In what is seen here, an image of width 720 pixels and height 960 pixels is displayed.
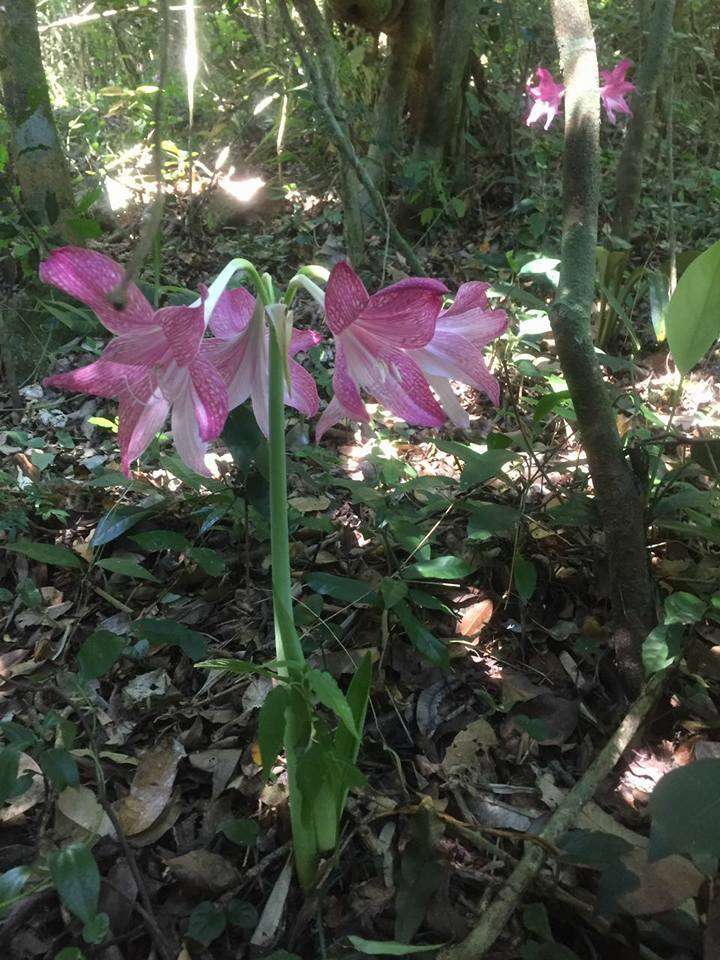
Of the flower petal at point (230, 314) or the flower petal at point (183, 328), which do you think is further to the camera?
the flower petal at point (230, 314)

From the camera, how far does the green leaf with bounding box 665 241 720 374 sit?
1459 millimetres

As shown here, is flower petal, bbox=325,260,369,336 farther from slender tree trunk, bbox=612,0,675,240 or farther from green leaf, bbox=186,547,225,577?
slender tree trunk, bbox=612,0,675,240

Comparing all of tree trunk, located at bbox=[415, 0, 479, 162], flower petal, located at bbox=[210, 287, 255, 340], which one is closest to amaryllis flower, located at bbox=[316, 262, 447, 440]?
flower petal, located at bbox=[210, 287, 255, 340]

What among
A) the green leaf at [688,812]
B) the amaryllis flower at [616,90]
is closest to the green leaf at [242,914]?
the green leaf at [688,812]

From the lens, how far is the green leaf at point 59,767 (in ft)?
4.11

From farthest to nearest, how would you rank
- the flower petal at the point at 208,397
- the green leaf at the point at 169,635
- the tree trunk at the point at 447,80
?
the tree trunk at the point at 447,80 → the green leaf at the point at 169,635 → the flower petal at the point at 208,397

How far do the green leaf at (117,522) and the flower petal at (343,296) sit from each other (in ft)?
3.95

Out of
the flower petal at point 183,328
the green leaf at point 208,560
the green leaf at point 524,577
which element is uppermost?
the flower petal at point 183,328

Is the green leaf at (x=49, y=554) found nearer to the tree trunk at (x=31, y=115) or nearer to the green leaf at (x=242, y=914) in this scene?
the green leaf at (x=242, y=914)

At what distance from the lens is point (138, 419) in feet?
3.69

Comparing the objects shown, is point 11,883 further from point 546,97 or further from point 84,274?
point 546,97

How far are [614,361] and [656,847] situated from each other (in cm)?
157

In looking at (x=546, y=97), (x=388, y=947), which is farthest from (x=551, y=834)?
(x=546, y=97)

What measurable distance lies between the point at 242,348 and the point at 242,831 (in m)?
0.88
